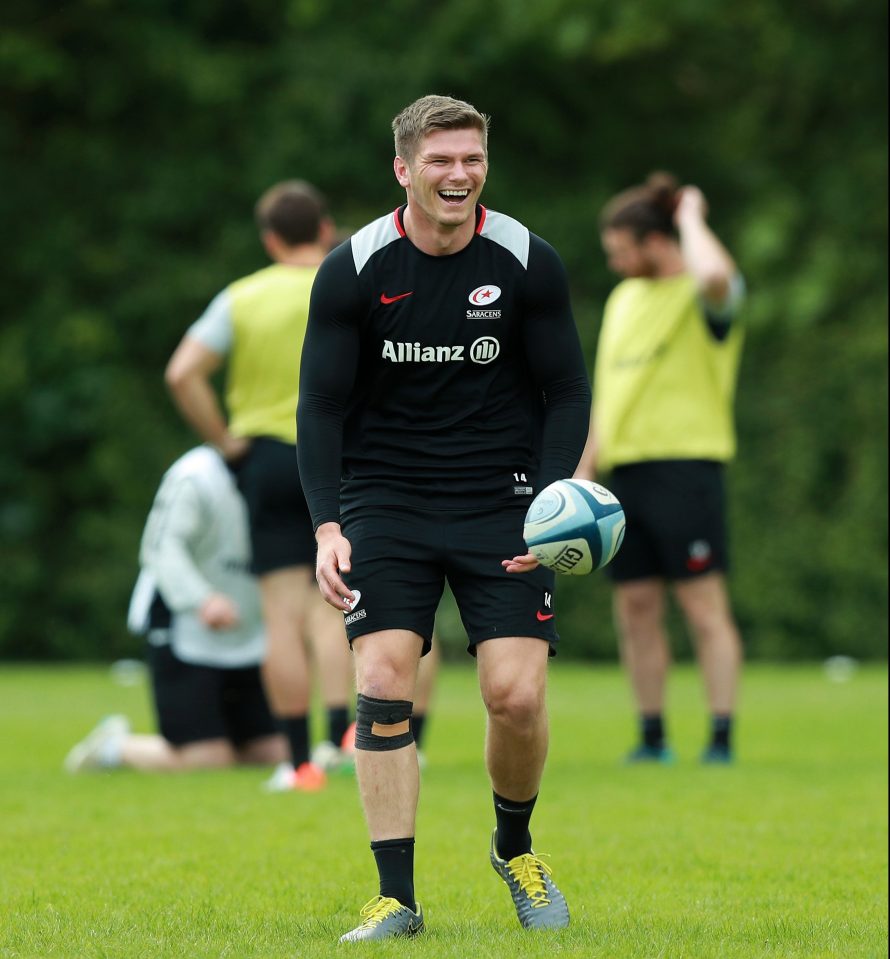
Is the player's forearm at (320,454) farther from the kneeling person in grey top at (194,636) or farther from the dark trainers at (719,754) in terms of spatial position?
the dark trainers at (719,754)

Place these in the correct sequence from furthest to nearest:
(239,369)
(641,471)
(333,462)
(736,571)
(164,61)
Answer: (164,61) → (736,571) → (641,471) → (239,369) → (333,462)

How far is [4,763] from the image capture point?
30.3 ft

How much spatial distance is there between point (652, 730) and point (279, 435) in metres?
2.41

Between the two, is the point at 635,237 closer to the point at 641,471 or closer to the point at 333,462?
the point at 641,471

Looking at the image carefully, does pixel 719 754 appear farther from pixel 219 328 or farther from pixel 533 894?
pixel 533 894

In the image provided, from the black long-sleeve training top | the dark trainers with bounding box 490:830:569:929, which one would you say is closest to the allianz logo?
the black long-sleeve training top

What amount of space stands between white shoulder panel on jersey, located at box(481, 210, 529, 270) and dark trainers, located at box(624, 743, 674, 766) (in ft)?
14.5

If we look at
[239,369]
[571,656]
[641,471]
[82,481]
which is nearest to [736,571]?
[571,656]

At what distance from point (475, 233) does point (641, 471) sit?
415 centimetres

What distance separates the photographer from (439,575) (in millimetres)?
4859

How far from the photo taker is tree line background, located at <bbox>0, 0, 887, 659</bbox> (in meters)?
19.5

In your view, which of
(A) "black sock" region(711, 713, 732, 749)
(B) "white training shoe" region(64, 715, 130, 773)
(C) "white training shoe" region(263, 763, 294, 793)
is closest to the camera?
(C) "white training shoe" region(263, 763, 294, 793)

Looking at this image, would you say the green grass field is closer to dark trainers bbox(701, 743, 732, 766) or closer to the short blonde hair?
dark trainers bbox(701, 743, 732, 766)

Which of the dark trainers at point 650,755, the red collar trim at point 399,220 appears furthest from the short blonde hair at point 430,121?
the dark trainers at point 650,755
